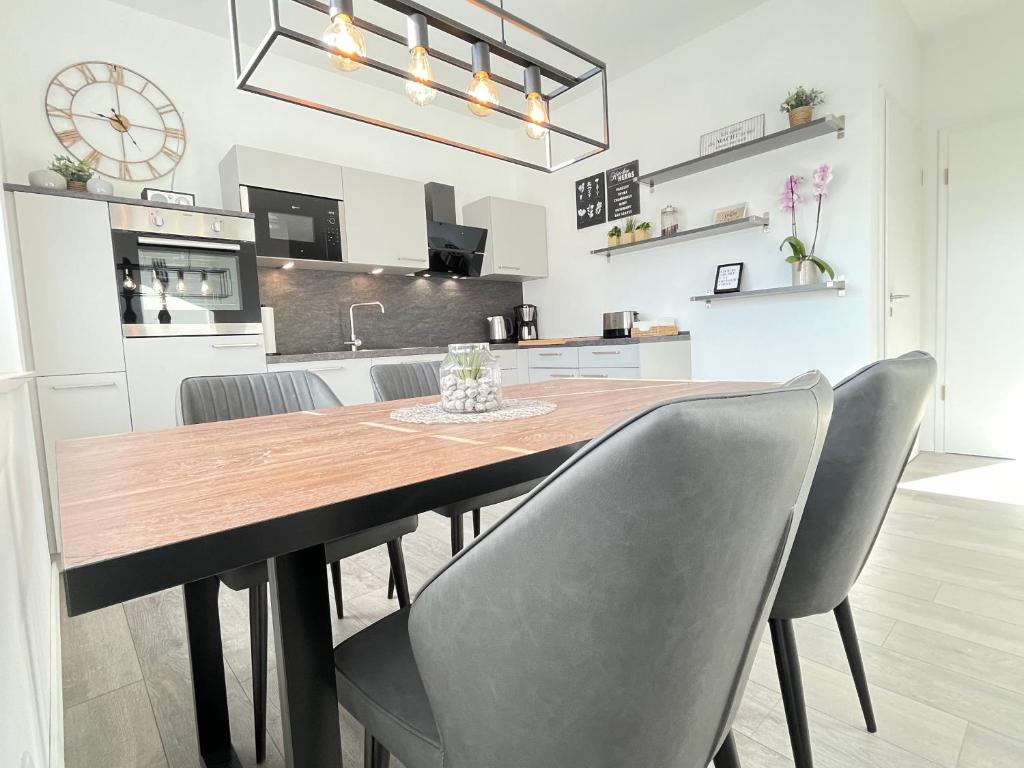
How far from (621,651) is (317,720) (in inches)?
18.6

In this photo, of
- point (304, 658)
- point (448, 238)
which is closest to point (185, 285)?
point (448, 238)

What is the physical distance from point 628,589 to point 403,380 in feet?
5.88

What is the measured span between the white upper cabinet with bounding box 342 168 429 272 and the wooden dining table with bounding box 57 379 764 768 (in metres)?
2.72

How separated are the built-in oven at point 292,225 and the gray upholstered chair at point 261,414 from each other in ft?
5.85

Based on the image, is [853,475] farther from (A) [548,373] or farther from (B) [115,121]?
(B) [115,121]

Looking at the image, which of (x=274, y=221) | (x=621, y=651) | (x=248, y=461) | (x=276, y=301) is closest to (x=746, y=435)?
(x=621, y=651)

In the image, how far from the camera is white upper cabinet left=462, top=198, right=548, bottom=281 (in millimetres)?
4434

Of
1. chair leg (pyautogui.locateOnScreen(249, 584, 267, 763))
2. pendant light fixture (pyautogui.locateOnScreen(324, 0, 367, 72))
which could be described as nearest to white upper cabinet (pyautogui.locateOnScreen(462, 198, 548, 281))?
pendant light fixture (pyautogui.locateOnScreen(324, 0, 367, 72))

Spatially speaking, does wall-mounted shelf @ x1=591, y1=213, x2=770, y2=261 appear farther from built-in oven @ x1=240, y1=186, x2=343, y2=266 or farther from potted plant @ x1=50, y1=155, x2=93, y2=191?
potted plant @ x1=50, y1=155, x2=93, y2=191

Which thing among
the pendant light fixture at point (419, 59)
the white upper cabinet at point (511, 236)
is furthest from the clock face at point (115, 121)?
the pendant light fixture at point (419, 59)

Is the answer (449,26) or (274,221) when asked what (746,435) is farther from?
(274,221)

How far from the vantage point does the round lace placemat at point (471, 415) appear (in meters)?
1.20

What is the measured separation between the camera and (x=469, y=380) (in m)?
1.31

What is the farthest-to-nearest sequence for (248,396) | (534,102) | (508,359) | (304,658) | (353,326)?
1. (508,359)
2. (353,326)
3. (534,102)
4. (248,396)
5. (304,658)
